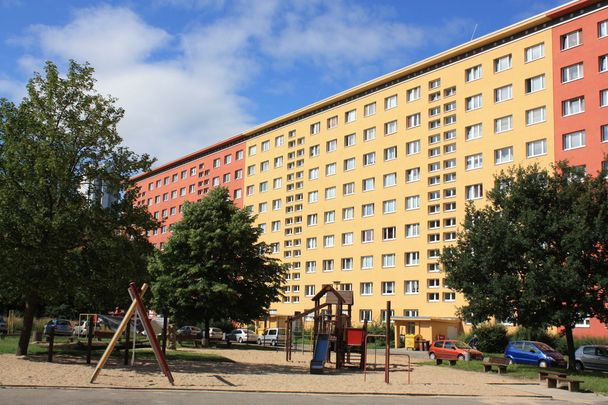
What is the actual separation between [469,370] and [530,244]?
21.3 ft

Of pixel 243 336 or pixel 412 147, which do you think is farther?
pixel 412 147

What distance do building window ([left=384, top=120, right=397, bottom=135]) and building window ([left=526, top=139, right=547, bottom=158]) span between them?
1600 centimetres

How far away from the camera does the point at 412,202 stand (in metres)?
61.0

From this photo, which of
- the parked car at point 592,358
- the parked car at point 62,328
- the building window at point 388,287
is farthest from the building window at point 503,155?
the parked car at point 62,328

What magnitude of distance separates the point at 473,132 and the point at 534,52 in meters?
8.53

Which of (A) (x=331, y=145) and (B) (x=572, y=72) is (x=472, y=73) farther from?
(A) (x=331, y=145)

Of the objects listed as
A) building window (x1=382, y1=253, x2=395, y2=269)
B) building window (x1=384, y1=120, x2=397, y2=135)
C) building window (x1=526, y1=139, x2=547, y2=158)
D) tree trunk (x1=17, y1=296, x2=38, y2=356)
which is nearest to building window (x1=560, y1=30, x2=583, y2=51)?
building window (x1=526, y1=139, x2=547, y2=158)

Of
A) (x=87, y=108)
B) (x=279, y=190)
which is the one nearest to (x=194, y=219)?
(x=87, y=108)

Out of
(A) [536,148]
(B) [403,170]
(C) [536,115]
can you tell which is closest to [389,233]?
(B) [403,170]

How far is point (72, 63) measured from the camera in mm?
24781

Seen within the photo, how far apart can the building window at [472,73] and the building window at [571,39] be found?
834 cm

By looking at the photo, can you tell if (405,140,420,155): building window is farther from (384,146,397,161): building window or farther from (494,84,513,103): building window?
(494,84,513,103): building window

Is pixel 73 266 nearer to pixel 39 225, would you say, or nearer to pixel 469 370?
pixel 39 225

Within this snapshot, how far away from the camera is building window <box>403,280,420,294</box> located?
5848 centimetres
